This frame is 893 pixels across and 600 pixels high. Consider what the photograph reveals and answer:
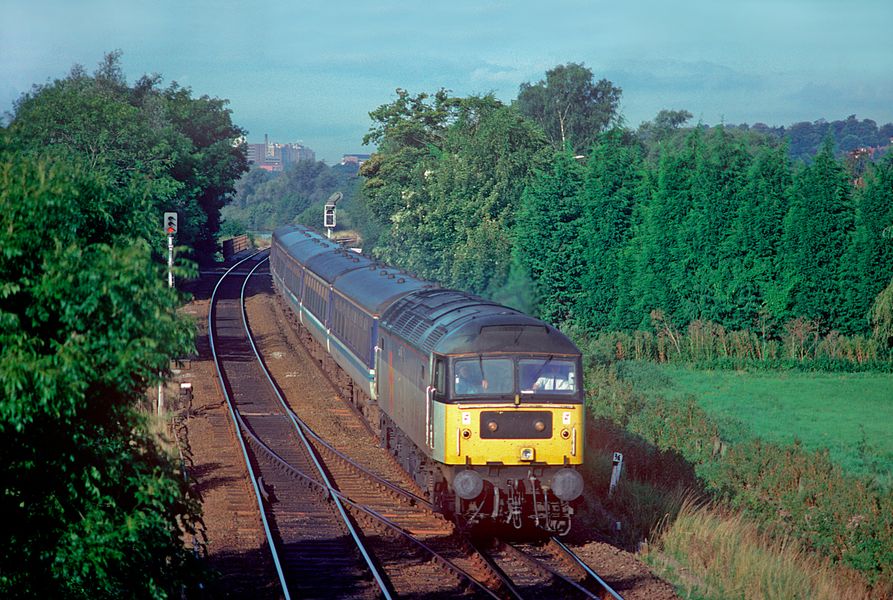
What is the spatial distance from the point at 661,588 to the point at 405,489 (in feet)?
19.6

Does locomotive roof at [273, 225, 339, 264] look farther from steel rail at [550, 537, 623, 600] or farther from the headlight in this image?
the headlight

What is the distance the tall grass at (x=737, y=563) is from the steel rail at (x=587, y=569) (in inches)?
42.3

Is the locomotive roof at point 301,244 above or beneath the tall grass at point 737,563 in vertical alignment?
above

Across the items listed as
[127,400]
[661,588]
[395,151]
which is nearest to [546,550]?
[661,588]

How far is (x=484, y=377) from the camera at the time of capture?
14.2 meters

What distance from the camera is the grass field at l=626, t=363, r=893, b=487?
22.7 metres

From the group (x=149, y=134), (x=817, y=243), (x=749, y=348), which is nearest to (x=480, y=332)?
(x=749, y=348)

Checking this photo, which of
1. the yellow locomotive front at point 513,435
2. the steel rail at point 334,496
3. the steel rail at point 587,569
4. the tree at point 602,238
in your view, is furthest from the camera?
the tree at point 602,238

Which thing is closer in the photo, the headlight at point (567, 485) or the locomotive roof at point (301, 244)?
the headlight at point (567, 485)

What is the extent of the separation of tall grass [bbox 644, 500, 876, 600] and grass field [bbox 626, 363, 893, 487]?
5.03 metres

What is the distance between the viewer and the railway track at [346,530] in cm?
1276

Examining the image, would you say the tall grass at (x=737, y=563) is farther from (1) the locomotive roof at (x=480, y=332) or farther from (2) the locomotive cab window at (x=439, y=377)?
(2) the locomotive cab window at (x=439, y=377)

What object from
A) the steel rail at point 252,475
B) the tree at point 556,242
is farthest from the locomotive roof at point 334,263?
the tree at point 556,242

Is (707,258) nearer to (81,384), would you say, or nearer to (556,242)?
(556,242)
